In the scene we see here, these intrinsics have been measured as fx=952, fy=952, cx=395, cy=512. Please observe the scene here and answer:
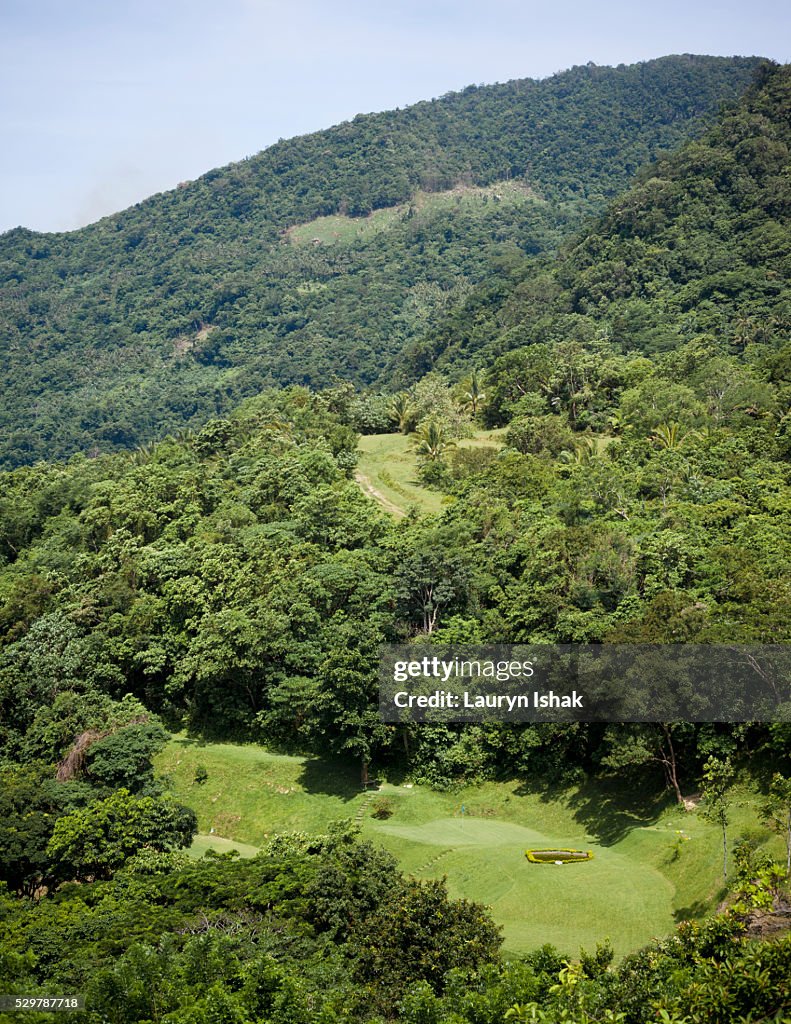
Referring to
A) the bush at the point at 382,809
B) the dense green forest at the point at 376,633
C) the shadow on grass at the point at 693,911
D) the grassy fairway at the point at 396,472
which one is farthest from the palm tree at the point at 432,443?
the shadow on grass at the point at 693,911

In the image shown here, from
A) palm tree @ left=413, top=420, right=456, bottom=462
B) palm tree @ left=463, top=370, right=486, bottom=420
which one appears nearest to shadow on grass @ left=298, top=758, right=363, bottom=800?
palm tree @ left=413, top=420, right=456, bottom=462

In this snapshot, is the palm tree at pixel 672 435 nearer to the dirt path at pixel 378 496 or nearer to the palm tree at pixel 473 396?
the dirt path at pixel 378 496

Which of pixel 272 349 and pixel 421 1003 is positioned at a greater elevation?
pixel 272 349

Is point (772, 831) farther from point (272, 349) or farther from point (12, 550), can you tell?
point (272, 349)

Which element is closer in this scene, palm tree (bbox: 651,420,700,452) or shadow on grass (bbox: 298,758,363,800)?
shadow on grass (bbox: 298,758,363,800)

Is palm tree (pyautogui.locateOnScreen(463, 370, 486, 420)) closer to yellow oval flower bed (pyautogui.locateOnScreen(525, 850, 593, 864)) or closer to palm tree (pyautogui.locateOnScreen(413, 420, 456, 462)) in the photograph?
palm tree (pyautogui.locateOnScreen(413, 420, 456, 462))

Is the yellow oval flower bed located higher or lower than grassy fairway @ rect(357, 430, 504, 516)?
lower

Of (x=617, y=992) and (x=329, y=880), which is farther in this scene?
(x=329, y=880)

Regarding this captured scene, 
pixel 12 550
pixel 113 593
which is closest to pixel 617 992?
pixel 113 593

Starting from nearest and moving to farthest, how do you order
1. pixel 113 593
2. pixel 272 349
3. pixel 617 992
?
1. pixel 617 992
2. pixel 113 593
3. pixel 272 349
